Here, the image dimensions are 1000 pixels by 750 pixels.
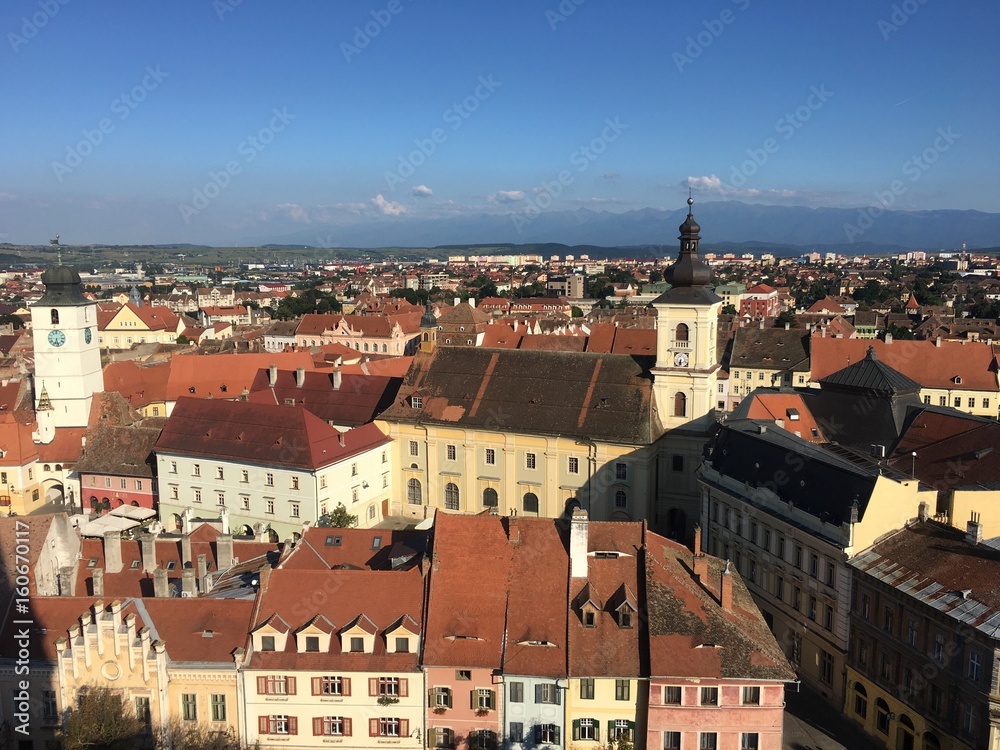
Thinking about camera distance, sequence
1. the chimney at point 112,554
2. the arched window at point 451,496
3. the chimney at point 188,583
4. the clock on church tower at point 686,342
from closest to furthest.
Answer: the chimney at point 188,583
the chimney at point 112,554
the clock on church tower at point 686,342
the arched window at point 451,496

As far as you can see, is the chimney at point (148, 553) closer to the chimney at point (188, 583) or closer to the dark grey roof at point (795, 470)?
the chimney at point (188, 583)

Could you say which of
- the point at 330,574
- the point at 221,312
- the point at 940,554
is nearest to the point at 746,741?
the point at 940,554

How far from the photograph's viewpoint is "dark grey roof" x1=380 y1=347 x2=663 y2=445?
171ft

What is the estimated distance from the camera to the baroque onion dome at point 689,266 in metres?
51.4

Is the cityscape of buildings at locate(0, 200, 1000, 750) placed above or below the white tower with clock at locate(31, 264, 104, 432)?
below

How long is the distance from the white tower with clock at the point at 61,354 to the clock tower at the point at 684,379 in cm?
4320

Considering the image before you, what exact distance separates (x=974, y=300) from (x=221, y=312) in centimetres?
→ 16738


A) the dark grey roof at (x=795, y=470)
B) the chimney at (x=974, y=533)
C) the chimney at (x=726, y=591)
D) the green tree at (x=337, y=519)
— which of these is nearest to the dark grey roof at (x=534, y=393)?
the dark grey roof at (x=795, y=470)

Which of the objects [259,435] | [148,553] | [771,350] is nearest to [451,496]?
[259,435]

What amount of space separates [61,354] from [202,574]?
38741 millimetres

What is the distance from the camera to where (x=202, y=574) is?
34000mm

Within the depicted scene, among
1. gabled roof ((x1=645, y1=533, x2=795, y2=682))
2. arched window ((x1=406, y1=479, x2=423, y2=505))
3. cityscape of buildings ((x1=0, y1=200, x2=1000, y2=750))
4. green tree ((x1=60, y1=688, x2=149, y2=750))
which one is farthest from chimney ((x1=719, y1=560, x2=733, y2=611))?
arched window ((x1=406, y1=479, x2=423, y2=505))

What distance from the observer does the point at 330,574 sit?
30.0 metres

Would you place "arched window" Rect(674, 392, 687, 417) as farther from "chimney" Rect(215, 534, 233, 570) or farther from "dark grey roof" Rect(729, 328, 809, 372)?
"dark grey roof" Rect(729, 328, 809, 372)
